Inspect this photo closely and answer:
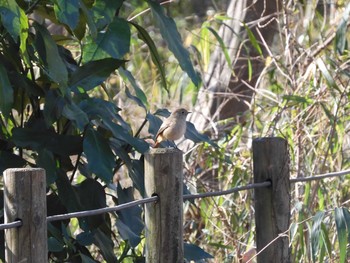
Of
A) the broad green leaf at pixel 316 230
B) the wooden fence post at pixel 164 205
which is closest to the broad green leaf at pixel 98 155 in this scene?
the wooden fence post at pixel 164 205

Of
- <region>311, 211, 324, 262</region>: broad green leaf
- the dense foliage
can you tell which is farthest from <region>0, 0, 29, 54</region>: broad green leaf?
<region>311, 211, 324, 262</region>: broad green leaf

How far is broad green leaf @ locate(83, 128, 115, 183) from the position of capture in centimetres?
273

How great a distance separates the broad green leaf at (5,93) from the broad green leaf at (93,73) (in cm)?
27

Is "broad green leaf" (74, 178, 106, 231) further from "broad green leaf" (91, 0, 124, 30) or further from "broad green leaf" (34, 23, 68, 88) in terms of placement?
"broad green leaf" (91, 0, 124, 30)

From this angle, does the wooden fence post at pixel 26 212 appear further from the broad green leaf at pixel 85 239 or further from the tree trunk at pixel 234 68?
the tree trunk at pixel 234 68

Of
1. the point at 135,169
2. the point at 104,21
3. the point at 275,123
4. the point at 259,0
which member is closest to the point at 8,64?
the point at 104,21

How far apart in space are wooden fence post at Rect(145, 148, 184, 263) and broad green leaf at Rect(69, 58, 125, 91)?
27.2 inches

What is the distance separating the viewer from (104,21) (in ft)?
10.1

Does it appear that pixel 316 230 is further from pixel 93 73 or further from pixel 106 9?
pixel 106 9

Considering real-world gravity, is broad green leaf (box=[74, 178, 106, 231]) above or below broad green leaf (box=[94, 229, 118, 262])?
above

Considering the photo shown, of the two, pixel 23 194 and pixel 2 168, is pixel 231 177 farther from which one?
pixel 23 194

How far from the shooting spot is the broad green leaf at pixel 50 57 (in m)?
2.68

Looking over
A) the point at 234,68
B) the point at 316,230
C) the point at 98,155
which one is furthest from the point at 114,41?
the point at 234,68

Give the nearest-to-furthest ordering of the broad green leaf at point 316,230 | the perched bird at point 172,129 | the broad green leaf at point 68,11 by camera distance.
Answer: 1. the broad green leaf at point 68,11
2. the broad green leaf at point 316,230
3. the perched bird at point 172,129
